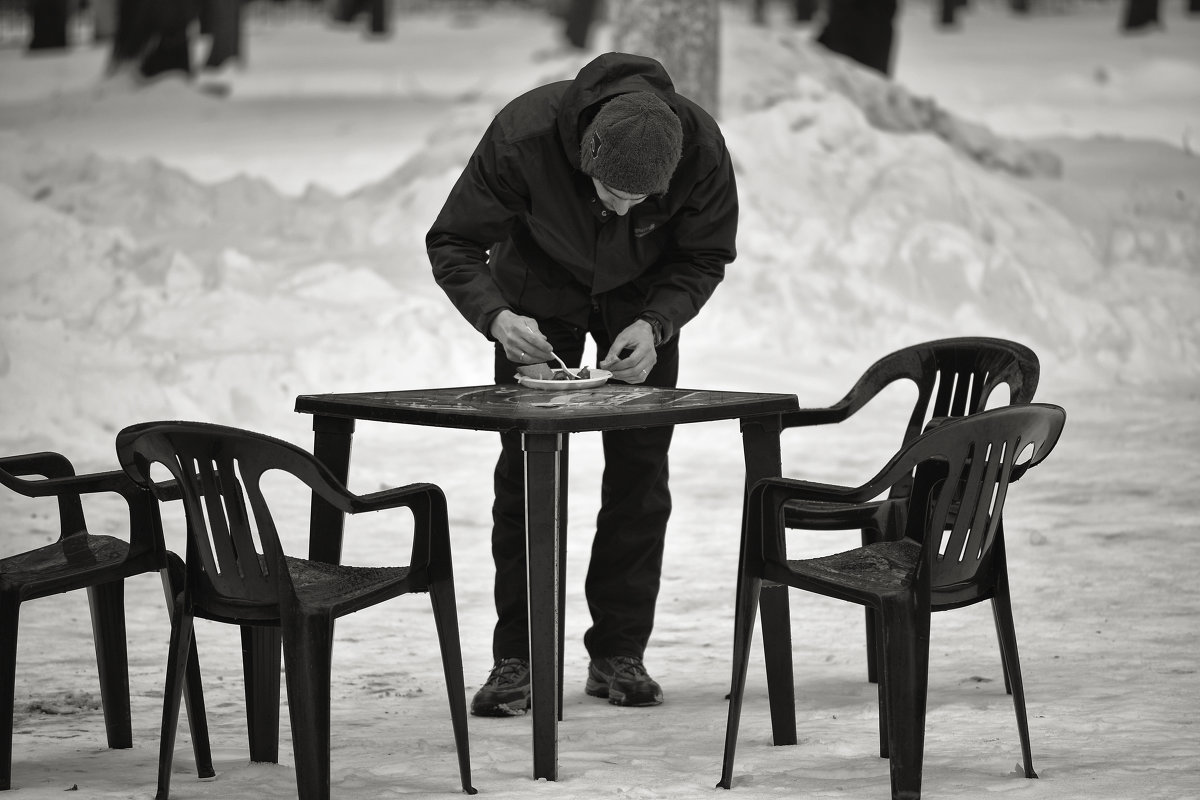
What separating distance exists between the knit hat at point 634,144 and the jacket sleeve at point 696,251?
37cm

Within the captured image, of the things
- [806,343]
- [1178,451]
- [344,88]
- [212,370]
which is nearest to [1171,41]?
[344,88]

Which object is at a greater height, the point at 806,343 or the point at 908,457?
the point at 908,457

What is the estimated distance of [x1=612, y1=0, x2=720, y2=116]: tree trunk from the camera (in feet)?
39.7

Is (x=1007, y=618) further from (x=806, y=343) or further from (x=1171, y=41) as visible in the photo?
(x=1171, y=41)

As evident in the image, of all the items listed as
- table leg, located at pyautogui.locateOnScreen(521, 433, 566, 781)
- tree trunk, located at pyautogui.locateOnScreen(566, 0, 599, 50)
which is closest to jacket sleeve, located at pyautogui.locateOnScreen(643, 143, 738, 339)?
table leg, located at pyautogui.locateOnScreen(521, 433, 566, 781)

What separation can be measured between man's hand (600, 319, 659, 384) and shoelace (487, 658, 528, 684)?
0.89m

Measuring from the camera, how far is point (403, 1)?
43125 mm

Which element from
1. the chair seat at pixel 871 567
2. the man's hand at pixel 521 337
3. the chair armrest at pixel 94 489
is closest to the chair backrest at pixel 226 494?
the chair armrest at pixel 94 489

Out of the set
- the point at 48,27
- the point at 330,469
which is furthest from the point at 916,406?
the point at 48,27

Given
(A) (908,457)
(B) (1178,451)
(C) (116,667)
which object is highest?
(A) (908,457)

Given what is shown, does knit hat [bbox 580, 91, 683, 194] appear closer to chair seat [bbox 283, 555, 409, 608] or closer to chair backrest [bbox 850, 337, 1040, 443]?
chair backrest [bbox 850, 337, 1040, 443]

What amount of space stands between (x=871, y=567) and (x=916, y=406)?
3.08 ft

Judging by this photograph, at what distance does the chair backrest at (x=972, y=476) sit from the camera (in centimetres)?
391

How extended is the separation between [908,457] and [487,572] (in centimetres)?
294
